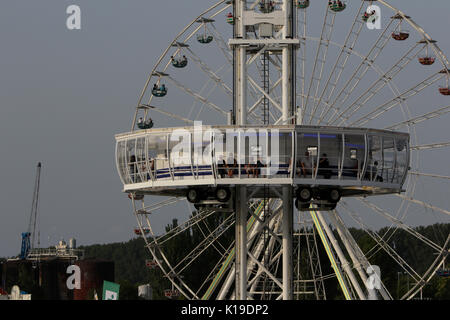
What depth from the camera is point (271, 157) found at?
74562mm

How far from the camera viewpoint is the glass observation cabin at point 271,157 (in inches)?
2923

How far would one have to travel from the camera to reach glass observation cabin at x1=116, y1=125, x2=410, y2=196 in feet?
244

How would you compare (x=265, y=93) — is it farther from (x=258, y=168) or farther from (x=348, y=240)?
(x=348, y=240)

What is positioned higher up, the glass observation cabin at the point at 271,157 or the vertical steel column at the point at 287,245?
the glass observation cabin at the point at 271,157

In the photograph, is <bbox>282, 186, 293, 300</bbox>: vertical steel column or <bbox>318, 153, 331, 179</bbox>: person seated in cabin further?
<bbox>282, 186, 293, 300</bbox>: vertical steel column

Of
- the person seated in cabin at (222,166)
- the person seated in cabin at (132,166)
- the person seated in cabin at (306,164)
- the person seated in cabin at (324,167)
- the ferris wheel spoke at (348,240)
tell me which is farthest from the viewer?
the ferris wheel spoke at (348,240)

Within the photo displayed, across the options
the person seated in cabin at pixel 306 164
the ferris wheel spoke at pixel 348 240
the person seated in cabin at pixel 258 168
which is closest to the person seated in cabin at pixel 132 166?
the person seated in cabin at pixel 258 168

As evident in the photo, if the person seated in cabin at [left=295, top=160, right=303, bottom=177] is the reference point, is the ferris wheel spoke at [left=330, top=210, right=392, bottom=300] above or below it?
below

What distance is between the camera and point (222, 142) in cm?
7519

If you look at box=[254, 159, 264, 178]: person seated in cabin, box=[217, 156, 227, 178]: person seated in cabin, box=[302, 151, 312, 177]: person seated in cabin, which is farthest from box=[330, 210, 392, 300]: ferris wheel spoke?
box=[217, 156, 227, 178]: person seated in cabin

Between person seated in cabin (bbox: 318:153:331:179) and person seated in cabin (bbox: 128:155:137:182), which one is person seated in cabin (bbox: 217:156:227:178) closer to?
person seated in cabin (bbox: 318:153:331:179)

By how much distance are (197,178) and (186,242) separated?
10319 centimetres

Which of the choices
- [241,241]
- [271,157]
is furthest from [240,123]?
[241,241]

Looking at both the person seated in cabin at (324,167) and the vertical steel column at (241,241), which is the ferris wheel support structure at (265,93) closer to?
the vertical steel column at (241,241)
